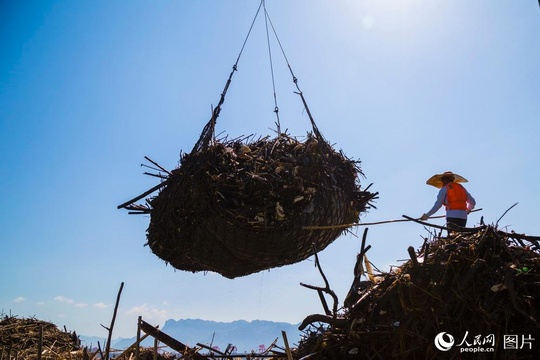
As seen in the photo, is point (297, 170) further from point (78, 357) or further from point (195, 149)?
point (78, 357)

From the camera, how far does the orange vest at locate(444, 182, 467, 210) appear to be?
6.42m

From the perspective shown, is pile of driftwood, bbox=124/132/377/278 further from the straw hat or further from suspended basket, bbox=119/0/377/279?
the straw hat

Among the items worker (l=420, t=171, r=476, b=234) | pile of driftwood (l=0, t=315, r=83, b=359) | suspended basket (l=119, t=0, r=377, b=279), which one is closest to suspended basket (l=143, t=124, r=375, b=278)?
suspended basket (l=119, t=0, r=377, b=279)

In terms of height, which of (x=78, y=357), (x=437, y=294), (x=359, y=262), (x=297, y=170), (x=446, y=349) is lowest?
(x=78, y=357)

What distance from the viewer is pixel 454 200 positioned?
645 centimetres

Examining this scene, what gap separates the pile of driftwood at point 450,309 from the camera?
3139mm

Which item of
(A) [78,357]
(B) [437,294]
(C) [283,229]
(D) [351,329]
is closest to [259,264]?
(C) [283,229]

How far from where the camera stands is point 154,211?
188 inches

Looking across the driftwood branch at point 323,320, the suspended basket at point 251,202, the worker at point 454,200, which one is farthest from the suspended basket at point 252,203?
the worker at point 454,200

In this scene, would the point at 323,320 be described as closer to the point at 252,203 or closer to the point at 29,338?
the point at 252,203

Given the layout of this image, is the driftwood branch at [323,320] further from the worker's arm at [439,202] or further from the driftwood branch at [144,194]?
the worker's arm at [439,202]

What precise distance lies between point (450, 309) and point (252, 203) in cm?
170

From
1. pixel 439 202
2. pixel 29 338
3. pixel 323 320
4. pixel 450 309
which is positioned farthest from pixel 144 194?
pixel 439 202

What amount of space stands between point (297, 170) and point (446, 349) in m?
1.81
